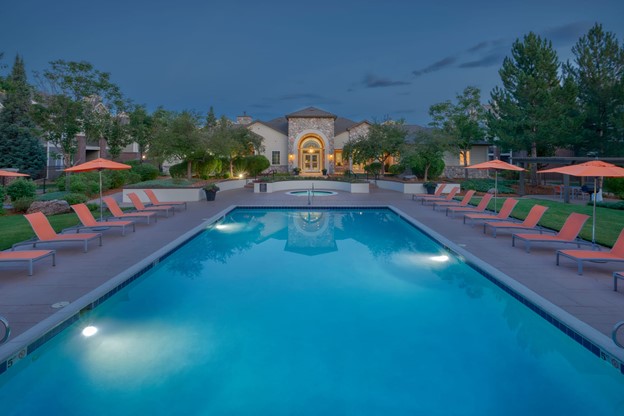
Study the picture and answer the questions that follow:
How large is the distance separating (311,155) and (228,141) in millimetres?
17254

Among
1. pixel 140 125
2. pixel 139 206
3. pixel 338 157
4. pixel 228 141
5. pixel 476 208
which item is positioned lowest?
pixel 476 208

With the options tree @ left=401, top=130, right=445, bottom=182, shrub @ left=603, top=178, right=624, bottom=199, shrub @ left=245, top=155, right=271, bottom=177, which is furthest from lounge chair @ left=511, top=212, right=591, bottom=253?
shrub @ left=245, top=155, right=271, bottom=177

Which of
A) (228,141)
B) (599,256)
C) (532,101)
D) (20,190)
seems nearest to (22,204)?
(20,190)

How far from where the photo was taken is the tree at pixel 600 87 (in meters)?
24.3

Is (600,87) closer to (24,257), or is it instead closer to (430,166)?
(430,166)

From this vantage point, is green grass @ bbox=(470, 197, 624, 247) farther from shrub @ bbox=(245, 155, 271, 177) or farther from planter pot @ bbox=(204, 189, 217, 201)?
shrub @ bbox=(245, 155, 271, 177)

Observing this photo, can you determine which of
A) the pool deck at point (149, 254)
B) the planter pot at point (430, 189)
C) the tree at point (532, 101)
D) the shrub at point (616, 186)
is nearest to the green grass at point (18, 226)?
the pool deck at point (149, 254)

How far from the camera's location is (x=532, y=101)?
25.8 meters

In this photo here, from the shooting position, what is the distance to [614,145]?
2444 cm

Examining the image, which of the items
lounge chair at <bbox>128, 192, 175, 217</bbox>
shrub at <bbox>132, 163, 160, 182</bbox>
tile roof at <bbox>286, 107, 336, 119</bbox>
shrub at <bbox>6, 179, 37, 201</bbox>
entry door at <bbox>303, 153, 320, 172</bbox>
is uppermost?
tile roof at <bbox>286, 107, 336, 119</bbox>

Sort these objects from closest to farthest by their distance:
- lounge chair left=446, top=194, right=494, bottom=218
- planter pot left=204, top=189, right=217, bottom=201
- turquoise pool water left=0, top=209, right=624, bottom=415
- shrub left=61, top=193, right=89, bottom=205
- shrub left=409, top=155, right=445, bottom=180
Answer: turquoise pool water left=0, top=209, right=624, bottom=415 < lounge chair left=446, top=194, right=494, bottom=218 < shrub left=61, top=193, right=89, bottom=205 < planter pot left=204, top=189, right=217, bottom=201 < shrub left=409, top=155, right=445, bottom=180

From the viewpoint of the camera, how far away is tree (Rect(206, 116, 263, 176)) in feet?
73.2

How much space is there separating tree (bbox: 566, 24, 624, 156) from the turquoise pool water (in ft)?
77.1

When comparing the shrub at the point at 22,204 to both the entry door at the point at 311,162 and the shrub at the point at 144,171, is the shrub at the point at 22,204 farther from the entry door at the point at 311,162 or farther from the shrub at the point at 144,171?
the entry door at the point at 311,162
